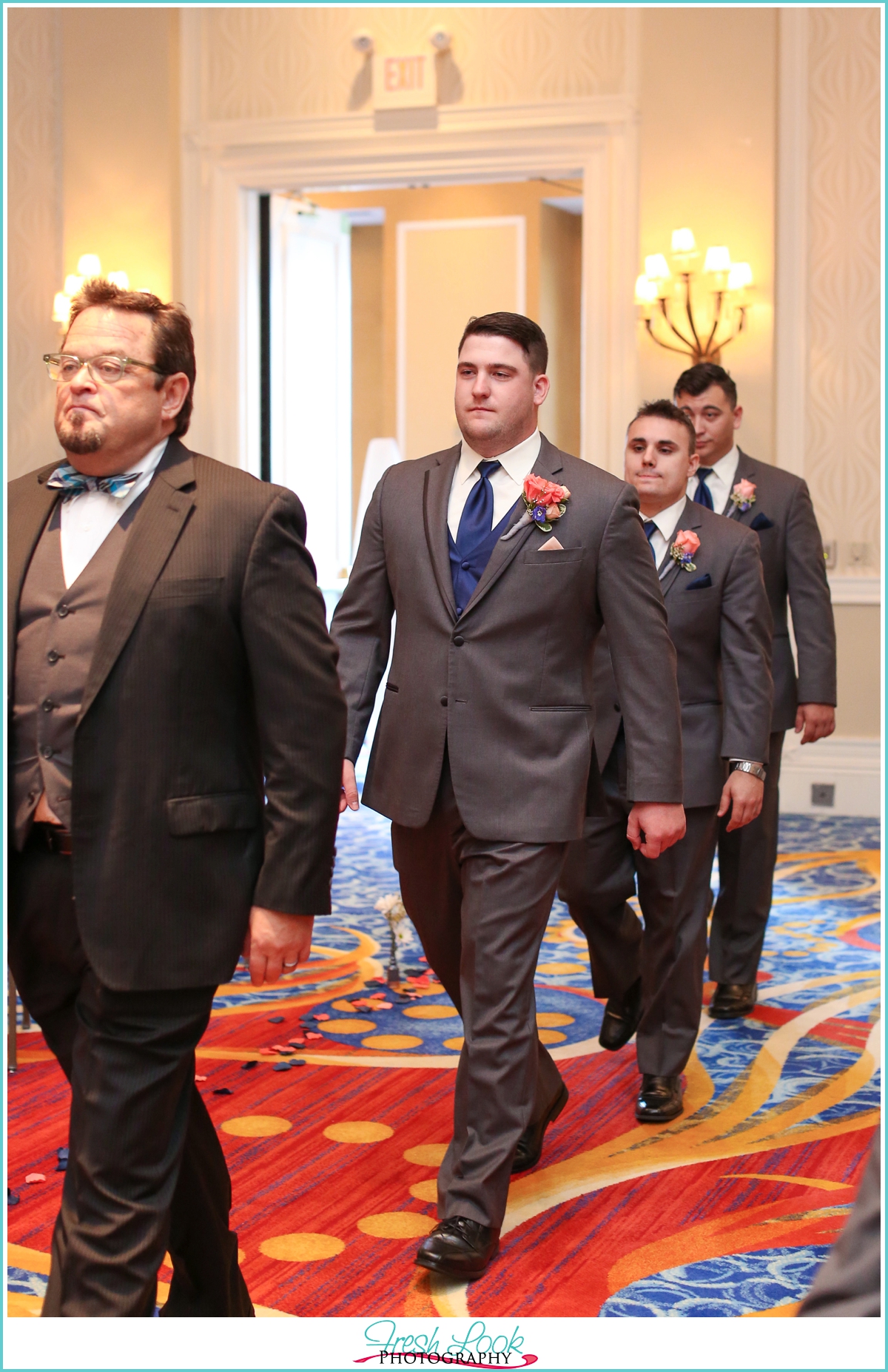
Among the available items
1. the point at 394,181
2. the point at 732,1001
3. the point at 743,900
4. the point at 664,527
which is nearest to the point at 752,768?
the point at 664,527

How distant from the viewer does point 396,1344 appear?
8.14 ft

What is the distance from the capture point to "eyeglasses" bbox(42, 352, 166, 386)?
2.21 meters

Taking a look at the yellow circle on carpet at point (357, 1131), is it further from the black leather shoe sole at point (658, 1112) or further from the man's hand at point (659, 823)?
the man's hand at point (659, 823)

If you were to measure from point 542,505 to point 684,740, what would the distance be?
1.14m

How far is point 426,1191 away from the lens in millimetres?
3240

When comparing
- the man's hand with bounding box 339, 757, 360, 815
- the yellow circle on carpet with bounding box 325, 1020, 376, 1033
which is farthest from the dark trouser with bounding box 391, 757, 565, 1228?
the yellow circle on carpet with bounding box 325, 1020, 376, 1033

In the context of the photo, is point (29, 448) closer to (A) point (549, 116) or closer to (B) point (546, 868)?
(A) point (549, 116)

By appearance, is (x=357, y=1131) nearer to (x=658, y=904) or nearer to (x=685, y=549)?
(x=658, y=904)

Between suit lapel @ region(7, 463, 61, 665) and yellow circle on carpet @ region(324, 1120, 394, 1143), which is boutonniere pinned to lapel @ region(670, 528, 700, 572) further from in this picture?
suit lapel @ region(7, 463, 61, 665)

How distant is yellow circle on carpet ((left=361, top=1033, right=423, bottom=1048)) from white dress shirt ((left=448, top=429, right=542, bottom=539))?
1816 millimetres

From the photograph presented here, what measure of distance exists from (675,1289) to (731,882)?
213 cm

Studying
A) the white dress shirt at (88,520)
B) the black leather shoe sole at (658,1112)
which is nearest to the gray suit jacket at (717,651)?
the black leather shoe sole at (658,1112)

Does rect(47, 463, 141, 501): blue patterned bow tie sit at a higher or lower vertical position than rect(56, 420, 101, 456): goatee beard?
lower

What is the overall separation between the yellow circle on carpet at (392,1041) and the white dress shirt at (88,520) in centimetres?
241
